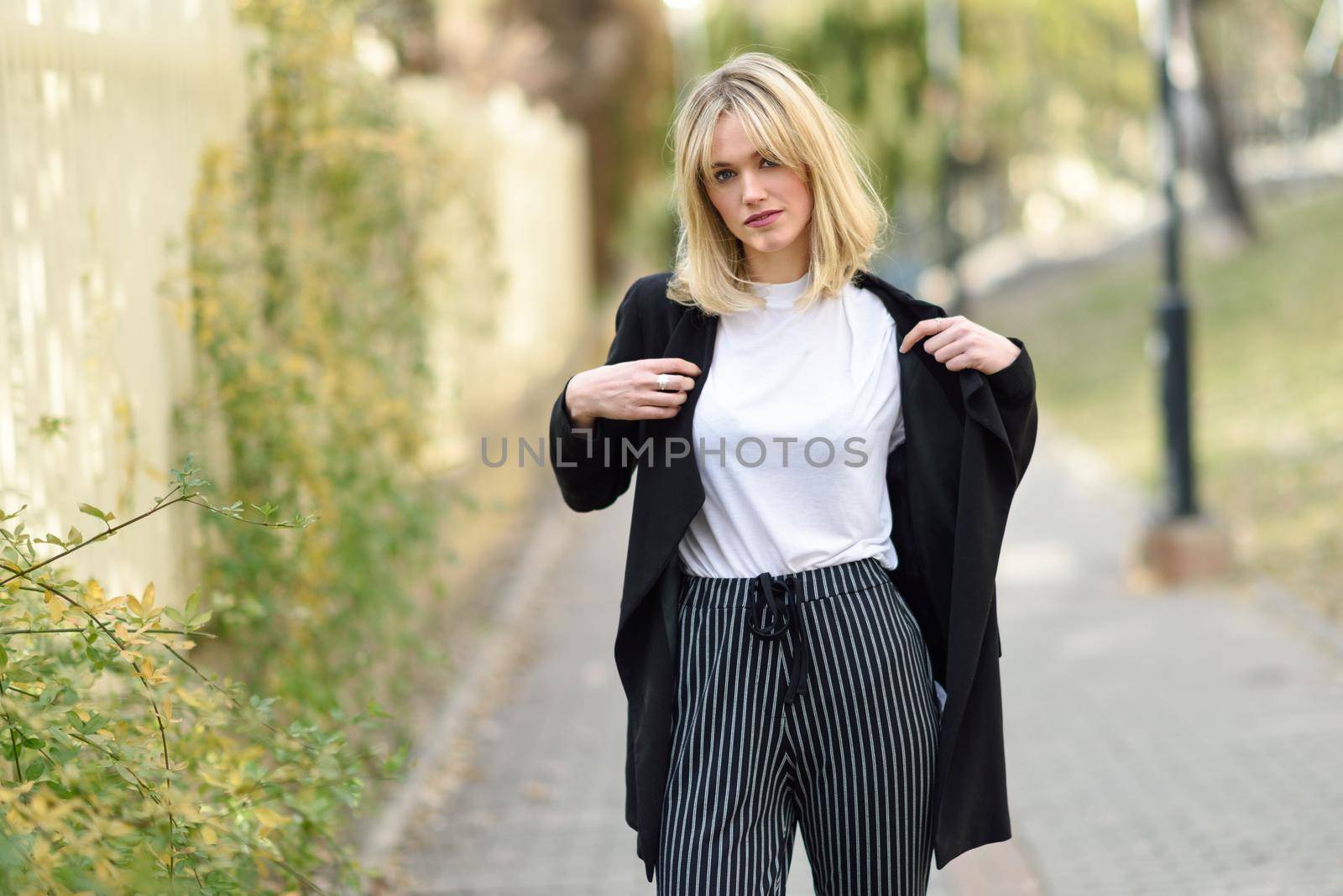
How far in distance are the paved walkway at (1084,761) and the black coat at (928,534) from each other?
184 centimetres

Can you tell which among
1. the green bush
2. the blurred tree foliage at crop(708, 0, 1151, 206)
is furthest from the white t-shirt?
the blurred tree foliage at crop(708, 0, 1151, 206)

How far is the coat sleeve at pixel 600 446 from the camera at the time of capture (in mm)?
2639

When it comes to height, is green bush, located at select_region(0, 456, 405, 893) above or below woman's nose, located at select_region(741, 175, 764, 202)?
below

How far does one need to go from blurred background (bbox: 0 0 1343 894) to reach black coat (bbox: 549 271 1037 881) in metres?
0.56

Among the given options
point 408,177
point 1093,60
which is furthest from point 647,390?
point 1093,60

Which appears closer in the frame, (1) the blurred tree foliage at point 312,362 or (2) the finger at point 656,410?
(2) the finger at point 656,410

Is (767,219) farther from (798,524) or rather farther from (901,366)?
(798,524)

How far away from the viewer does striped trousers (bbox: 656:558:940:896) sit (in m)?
2.51

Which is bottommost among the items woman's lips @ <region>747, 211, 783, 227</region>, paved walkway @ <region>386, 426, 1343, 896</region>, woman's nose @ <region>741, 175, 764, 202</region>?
paved walkway @ <region>386, 426, 1343, 896</region>

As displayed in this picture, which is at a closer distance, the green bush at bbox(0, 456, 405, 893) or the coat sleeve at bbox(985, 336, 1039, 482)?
the green bush at bbox(0, 456, 405, 893)

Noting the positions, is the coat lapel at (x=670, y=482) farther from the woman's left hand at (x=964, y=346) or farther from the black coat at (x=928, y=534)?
the woman's left hand at (x=964, y=346)

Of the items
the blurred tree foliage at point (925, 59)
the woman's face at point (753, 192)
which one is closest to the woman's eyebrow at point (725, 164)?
the woman's face at point (753, 192)

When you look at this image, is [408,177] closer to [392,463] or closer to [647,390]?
[392,463]

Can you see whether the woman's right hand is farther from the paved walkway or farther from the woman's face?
the paved walkway
